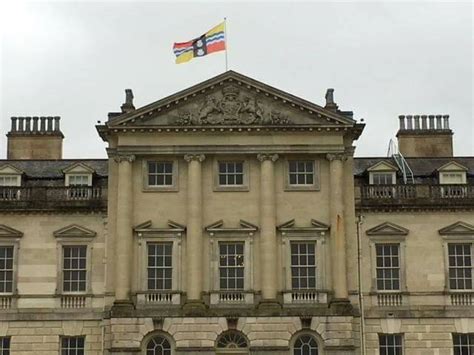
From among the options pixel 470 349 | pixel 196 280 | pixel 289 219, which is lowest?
pixel 470 349

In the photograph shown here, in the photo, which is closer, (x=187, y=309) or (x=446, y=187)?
(x=187, y=309)

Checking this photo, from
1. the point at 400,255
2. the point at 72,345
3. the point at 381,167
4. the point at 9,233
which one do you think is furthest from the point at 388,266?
the point at 9,233

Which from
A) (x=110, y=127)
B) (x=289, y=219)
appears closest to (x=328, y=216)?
(x=289, y=219)

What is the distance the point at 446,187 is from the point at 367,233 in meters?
4.11

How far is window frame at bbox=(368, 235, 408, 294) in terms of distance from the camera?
40.6 metres

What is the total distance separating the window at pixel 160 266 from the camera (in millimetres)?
39875

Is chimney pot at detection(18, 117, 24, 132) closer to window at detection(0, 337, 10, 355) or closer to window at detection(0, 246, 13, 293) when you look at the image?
window at detection(0, 246, 13, 293)

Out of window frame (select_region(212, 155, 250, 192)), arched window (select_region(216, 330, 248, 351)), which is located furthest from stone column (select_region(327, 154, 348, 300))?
arched window (select_region(216, 330, 248, 351))

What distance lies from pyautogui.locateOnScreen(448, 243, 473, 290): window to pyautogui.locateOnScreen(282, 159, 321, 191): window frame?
20.8 feet

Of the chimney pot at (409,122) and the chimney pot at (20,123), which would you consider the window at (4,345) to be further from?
the chimney pot at (409,122)

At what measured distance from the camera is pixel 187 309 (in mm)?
38906

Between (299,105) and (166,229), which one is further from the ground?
(299,105)

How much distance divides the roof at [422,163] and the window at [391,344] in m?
7.62

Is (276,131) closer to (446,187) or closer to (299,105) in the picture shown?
(299,105)
